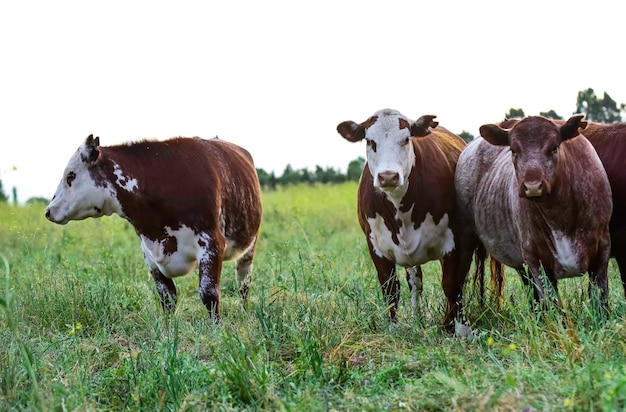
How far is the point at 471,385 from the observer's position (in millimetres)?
3953

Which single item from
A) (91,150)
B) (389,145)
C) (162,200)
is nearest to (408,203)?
(389,145)

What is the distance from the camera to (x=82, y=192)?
22.7 feet

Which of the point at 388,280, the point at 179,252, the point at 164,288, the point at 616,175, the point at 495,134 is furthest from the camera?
the point at 164,288

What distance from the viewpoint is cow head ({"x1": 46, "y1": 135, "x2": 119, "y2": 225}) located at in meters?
6.91

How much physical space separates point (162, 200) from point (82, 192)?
75 centimetres

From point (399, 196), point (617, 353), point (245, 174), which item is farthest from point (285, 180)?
point (617, 353)

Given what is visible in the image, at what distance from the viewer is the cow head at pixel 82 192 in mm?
6910

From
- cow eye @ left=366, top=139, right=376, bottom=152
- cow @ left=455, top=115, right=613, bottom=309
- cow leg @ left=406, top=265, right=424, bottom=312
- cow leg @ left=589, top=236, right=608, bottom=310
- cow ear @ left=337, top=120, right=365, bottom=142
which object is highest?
cow ear @ left=337, top=120, right=365, bottom=142

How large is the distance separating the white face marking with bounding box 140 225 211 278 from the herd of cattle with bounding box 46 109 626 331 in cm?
1

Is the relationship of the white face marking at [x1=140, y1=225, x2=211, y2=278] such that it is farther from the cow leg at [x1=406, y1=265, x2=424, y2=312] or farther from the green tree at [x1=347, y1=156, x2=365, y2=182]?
the green tree at [x1=347, y1=156, x2=365, y2=182]

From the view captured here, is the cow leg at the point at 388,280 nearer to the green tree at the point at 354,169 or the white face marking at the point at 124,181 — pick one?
the white face marking at the point at 124,181

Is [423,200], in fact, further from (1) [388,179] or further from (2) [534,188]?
(2) [534,188]

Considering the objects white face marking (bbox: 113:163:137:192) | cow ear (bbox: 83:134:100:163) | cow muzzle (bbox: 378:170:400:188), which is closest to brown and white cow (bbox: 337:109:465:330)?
cow muzzle (bbox: 378:170:400:188)

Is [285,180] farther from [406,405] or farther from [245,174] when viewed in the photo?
[406,405]
